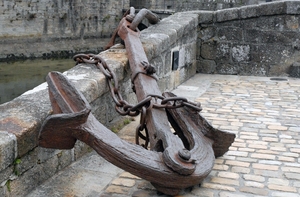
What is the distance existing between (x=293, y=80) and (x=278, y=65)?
34 centimetres

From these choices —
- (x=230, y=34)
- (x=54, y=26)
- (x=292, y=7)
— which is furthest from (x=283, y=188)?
(x=54, y=26)

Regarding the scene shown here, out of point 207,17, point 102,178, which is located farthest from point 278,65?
point 102,178

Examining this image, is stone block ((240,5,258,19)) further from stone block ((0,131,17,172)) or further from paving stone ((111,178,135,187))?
stone block ((0,131,17,172))

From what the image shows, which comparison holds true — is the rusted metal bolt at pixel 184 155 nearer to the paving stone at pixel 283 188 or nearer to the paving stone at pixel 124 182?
the paving stone at pixel 124 182

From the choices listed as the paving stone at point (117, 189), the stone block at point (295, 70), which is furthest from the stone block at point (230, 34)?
the paving stone at point (117, 189)

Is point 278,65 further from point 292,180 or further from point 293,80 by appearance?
point 292,180

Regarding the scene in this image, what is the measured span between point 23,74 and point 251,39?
14.2 m

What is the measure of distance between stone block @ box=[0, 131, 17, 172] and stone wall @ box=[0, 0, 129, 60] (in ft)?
62.7

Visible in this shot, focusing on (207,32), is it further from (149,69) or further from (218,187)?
(218,187)

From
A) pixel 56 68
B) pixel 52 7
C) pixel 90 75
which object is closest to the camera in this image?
pixel 90 75

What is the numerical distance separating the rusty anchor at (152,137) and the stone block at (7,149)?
14 centimetres

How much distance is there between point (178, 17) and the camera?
627 cm

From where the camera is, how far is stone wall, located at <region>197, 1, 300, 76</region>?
→ 20.9 ft

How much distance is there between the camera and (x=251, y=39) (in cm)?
644
